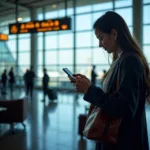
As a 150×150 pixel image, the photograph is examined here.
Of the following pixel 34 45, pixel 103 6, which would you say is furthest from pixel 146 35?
pixel 34 45

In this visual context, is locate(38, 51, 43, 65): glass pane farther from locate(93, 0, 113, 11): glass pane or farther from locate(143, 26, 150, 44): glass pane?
locate(143, 26, 150, 44): glass pane

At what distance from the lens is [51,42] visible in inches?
772

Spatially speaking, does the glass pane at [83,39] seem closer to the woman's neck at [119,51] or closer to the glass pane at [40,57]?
the glass pane at [40,57]

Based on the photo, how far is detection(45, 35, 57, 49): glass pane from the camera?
19.4 metres

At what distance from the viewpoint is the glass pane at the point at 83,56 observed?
17703 mm

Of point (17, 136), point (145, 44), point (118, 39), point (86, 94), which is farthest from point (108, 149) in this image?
point (145, 44)

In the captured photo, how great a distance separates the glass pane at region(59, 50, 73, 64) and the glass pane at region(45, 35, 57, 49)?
0.81 metres

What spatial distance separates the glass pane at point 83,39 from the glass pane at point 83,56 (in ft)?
1.32

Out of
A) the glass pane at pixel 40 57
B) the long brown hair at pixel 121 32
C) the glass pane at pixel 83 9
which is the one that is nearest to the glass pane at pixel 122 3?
the glass pane at pixel 83 9

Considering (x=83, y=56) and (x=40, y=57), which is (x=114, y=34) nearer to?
(x=83, y=56)

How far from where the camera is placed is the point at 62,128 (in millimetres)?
6660

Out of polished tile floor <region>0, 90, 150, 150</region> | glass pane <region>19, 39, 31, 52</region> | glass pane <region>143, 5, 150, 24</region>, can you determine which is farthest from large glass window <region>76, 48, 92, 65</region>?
polished tile floor <region>0, 90, 150, 150</region>

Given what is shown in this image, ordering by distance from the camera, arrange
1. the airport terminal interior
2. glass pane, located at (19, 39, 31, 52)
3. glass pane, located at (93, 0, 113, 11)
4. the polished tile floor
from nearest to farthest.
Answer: the polished tile floor, the airport terminal interior, glass pane, located at (93, 0, 113, 11), glass pane, located at (19, 39, 31, 52)

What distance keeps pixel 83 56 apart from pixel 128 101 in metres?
16.8
